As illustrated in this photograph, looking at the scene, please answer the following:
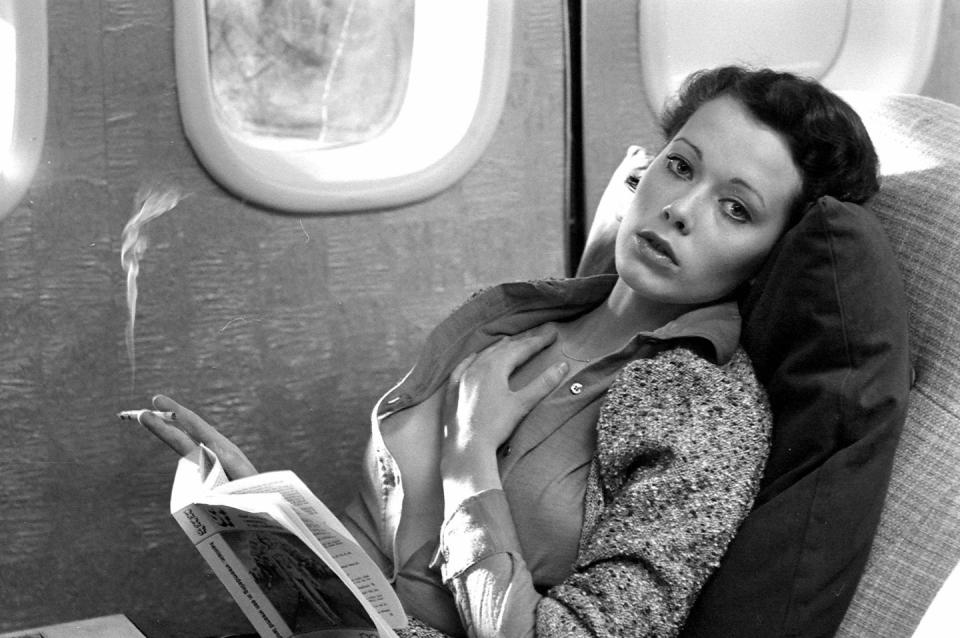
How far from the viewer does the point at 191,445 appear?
140cm

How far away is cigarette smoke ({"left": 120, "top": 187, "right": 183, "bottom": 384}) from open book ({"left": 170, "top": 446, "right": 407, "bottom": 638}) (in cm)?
53

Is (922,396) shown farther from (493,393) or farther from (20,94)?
(20,94)

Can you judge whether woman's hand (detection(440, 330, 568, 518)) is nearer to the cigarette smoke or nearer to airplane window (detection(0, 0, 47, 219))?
the cigarette smoke

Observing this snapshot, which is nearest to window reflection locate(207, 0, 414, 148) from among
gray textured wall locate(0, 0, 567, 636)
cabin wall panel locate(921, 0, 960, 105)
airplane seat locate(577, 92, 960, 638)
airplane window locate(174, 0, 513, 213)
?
airplane window locate(174, 0, 513, 213)

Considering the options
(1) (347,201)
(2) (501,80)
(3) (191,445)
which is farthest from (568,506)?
(2) (501,80)

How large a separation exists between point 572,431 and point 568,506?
0.09 m

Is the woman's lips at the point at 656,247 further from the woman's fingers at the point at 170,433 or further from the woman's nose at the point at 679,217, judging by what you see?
the woman's fingers at the point at 170,433

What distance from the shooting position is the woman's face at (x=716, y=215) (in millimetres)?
1386

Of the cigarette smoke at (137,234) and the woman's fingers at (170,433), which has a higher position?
the cigarette smoke at (137,234)

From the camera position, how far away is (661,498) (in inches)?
47.4

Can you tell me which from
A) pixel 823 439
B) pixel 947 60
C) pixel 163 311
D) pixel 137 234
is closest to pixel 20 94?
pixel 137 234

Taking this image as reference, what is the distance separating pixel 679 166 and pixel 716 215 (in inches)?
3.6

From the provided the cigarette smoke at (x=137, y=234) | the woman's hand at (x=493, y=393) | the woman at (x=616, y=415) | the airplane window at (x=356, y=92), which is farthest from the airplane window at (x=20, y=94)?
the woman's hand at (x=493, y=393)

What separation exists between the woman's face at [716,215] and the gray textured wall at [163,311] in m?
0.67
